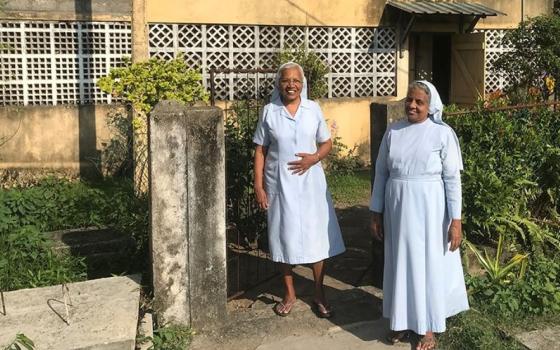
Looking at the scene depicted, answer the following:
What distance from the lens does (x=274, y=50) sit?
30.9 feet

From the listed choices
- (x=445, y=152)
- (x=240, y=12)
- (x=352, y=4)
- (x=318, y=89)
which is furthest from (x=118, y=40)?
(x=445, y=152)

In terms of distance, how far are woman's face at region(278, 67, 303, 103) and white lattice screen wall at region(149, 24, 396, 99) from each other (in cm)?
449

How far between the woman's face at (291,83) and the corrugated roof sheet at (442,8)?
6.28m

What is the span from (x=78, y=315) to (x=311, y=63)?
21.1ft

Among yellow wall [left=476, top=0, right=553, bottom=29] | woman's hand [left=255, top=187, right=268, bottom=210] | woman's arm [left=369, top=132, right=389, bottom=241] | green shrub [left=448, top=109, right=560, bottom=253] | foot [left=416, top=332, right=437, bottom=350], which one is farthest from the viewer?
yellow wall [left=476, top=0, right=553, bottom=29]

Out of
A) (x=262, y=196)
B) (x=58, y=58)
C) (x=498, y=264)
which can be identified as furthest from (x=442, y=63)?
(x=262, y=196)

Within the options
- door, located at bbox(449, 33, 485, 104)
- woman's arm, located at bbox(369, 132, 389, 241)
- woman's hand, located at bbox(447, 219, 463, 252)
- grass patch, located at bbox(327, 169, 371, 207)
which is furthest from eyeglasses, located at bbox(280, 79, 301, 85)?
door, located at bbox(449, 33, 485, 104)

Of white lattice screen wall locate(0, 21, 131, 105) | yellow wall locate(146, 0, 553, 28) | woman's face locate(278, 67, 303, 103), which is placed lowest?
woman's face locate(278, 67, 303, 103)

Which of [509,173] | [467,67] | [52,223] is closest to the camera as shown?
[509,173]

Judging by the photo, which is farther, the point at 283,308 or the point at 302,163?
the point at 283,308

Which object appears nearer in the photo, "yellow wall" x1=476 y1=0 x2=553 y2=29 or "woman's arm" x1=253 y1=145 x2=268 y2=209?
"woman's arm" x1=253 y1=145 x2=268 y2=209

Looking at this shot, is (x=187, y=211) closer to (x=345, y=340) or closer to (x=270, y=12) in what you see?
(x=345, y=340)

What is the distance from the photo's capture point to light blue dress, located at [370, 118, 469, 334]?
347 centimetres

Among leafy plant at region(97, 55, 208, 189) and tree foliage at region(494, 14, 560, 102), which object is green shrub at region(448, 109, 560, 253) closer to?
leafy plant at region(97, 55, 208, 189)
